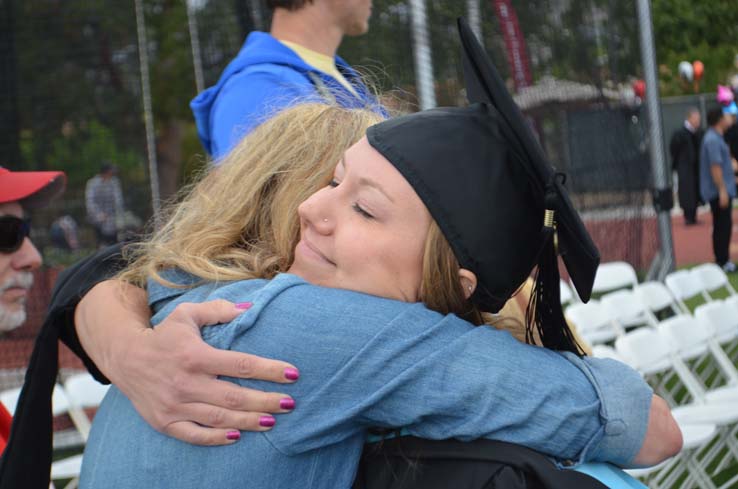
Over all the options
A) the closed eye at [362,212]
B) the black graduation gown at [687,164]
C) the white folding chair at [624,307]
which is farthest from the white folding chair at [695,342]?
the black graduation gown at [687,164]

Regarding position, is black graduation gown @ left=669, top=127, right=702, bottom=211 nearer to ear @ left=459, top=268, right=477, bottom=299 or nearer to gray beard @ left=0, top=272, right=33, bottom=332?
gray beard @ left=0, top=272, right=33, bottom=332

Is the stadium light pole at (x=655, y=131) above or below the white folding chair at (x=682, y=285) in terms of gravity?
above

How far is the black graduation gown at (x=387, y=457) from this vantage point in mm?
1290

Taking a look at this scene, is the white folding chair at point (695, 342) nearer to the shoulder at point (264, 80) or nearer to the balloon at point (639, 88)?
the balloon at point (639, 88)

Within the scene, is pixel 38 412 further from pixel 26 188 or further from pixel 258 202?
pixel 26 188

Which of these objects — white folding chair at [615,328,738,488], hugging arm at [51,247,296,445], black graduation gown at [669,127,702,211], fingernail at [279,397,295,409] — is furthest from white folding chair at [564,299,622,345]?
black graduation gown at [669,127,702,211]

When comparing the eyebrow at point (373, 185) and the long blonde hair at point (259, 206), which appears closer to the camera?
the eyebrow at point (373, 185)

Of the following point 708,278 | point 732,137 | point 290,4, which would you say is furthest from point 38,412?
point 732,137

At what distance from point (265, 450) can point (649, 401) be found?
55 cm

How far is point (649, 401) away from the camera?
143 centimetres

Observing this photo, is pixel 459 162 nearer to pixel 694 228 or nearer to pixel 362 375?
pixel 362 375

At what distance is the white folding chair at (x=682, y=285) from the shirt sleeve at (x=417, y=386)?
19.6 feet

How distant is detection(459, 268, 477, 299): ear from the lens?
4.70 feet

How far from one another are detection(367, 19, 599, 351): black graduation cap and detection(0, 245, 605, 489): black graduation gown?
254 millimetres
